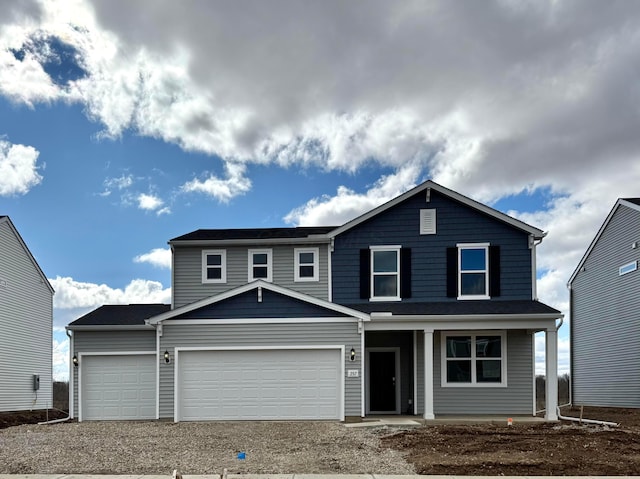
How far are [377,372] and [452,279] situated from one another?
143 inches

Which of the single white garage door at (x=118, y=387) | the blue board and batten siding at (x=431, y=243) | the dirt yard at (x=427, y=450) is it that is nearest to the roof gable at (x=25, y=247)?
the single white garage door at (x=118, y=387)

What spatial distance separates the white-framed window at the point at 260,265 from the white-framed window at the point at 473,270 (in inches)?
227

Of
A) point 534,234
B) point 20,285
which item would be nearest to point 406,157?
point 534,234

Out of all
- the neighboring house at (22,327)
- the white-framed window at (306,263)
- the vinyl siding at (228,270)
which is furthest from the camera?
the neighboring house at (22,327)

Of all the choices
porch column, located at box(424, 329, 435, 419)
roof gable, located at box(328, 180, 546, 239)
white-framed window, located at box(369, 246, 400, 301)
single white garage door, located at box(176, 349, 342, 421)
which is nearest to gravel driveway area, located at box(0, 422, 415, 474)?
single white garage door, located at box(176, 349, 342, 421)

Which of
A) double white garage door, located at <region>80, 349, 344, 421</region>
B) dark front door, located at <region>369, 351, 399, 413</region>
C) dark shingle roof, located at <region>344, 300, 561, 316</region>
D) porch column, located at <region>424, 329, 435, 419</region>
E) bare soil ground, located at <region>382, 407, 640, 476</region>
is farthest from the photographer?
dark front door, located at <region>369, 351, 399, 413</region>

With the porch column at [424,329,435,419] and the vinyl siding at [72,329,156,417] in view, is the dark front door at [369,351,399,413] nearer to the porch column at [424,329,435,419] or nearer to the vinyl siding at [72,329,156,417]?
the porch column at [424,329,435,419]

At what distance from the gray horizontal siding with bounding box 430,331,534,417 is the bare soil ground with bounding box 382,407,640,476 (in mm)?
2978

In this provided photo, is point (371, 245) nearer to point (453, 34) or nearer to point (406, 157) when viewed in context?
point (406, 157)

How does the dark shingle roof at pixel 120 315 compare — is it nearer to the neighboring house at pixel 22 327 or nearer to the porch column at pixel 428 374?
the neighboring house at pixel 22 327

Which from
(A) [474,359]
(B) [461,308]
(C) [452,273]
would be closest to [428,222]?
(C) [452,273]

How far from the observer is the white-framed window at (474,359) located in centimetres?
1731

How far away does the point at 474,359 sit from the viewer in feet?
57.1

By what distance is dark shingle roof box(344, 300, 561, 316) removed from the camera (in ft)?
53.2
